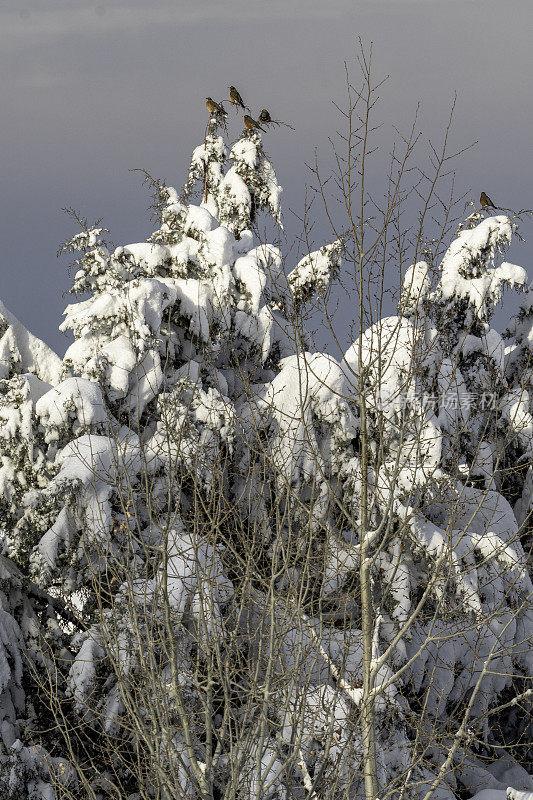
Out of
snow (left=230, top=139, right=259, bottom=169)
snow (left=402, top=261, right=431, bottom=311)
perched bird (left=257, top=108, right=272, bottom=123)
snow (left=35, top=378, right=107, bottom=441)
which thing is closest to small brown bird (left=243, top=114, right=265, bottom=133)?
perched bird (left=257, top=108, right=272, bottom=123)

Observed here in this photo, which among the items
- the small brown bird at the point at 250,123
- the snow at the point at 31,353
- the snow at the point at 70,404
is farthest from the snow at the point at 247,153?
the snow at the point at 70,404

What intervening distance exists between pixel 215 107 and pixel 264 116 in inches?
33.4

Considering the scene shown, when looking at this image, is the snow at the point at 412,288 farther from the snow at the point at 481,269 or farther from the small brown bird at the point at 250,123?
the small brown bird at the point at 250,123

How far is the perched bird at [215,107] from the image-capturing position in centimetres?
1255

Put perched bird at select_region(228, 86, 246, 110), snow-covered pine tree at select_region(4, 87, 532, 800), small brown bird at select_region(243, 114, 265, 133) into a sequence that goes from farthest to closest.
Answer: small brown bird at select_region(243, 114, 265, 133)
perched bird at select_region(228, 86, 246, 110)
snow-covered pine tree at select_region(4, 87, 532, 800)

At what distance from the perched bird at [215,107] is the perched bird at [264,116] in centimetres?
74

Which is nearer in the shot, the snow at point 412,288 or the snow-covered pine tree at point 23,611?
the snow at point 412,288

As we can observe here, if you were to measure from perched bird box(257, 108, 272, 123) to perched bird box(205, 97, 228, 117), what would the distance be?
2.44ft

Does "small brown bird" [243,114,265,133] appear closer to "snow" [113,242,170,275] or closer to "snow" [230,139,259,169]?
"snow" [230,139,259,169]

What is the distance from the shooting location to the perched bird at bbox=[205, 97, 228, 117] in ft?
41.2

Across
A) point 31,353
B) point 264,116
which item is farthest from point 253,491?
point 264,116

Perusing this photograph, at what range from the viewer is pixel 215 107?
41.6 feet

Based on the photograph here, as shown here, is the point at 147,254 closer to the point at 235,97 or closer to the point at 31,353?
the point at 31,353

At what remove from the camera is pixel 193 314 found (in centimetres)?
1051
